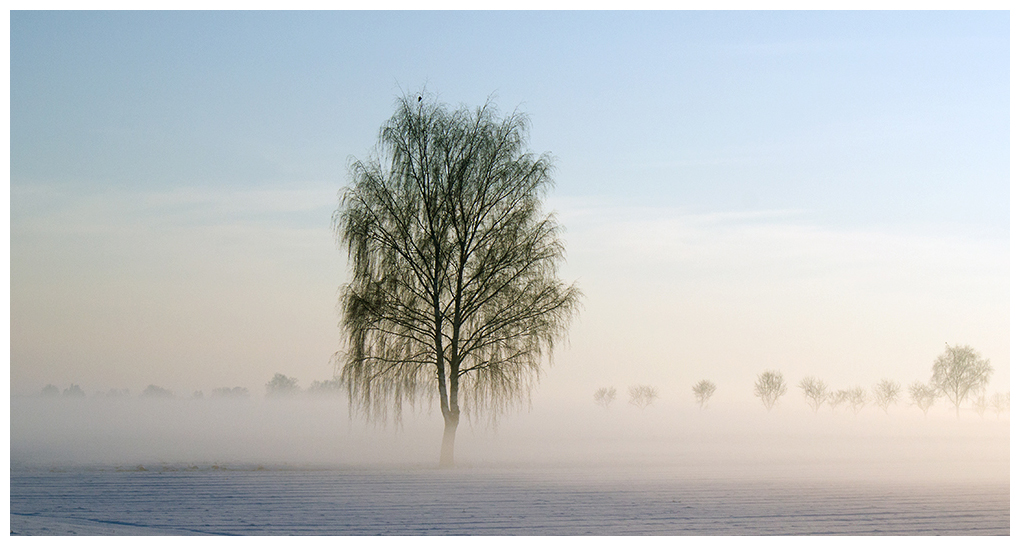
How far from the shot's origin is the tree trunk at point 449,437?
16.4 meters

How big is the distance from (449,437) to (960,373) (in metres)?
33.3

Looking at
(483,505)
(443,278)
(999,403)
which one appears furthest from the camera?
(999,403)

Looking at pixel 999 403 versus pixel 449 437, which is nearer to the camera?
pixel 449 437

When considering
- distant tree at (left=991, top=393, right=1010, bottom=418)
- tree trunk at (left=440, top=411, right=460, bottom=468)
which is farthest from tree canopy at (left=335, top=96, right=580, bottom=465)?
distant tree at (left=991, top=393, right=1010, bottom=418)

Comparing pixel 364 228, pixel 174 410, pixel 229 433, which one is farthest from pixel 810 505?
pixel 174 410

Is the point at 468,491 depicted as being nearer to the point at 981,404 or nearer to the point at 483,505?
the point at 483,505

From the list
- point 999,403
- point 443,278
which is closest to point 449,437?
point 443,278

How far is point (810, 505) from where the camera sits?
1091cm

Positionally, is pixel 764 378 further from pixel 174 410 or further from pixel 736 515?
pixel 736 515

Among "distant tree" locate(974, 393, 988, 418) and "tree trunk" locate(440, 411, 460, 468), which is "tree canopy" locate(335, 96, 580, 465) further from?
"distant tree" locate(974, 393, 988, 418)

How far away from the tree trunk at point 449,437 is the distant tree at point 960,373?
33085 mm

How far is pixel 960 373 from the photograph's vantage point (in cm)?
4116

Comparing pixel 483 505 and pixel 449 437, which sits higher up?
pixel 449 437

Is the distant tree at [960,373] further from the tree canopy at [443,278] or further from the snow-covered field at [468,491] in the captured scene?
the tree canopy at [443,278]
